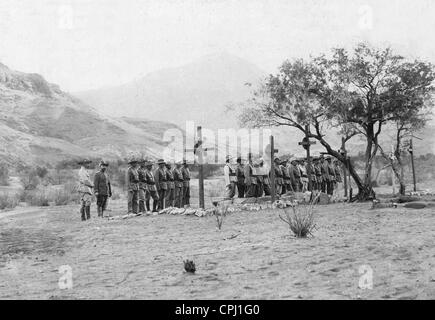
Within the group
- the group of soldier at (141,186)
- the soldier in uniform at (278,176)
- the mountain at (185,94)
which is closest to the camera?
the group of soldier at (141,186)

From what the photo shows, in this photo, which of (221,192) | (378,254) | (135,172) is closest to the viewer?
(378,254)

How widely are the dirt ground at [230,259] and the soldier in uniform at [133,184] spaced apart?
280 centimetres

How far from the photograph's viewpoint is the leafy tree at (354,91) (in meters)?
17.5

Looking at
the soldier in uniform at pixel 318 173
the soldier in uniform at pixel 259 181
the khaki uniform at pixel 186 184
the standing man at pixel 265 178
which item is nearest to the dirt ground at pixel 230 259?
the khaki uniform at pixel 186 184

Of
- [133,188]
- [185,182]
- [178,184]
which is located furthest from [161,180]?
[133,188]

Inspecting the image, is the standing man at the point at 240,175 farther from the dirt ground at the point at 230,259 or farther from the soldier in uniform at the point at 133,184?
the dirt ground at the point at 230,259

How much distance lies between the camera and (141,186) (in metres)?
16.9

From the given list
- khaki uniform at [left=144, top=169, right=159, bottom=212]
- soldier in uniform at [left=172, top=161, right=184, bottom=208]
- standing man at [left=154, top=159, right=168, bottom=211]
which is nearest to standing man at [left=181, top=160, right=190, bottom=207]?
soldier in uniform at [left=172, top=161, right=184, bottom=208]

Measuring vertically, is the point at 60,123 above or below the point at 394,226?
above

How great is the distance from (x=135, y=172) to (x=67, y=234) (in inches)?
167

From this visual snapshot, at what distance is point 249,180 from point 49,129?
4127cm
